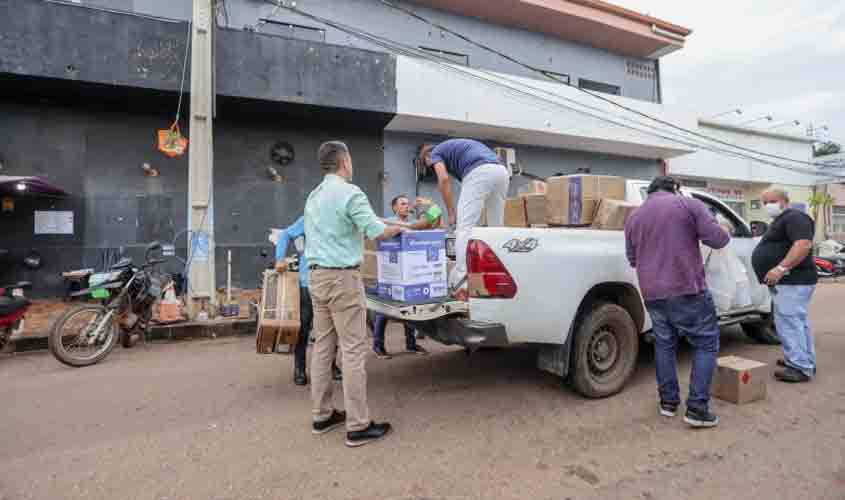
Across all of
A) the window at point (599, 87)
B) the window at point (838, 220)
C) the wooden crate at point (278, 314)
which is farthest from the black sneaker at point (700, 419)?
the window at point (838, 220)

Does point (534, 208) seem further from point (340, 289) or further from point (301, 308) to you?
point (301, 308)

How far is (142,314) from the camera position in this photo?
Result: 5930 mm

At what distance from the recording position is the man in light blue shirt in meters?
2.93

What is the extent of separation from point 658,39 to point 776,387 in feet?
49.1

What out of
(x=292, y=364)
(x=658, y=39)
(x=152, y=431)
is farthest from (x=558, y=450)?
(x=658, y=39)

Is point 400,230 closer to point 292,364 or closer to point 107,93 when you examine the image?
point 292,364

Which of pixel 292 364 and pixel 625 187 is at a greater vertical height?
pixel 625 187

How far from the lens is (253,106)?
9805 mm

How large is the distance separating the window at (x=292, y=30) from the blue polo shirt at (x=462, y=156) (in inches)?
319

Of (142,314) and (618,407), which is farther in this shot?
(142,314)

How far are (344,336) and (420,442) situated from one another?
0.85 metres

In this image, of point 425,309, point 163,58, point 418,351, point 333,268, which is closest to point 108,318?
point 418,351

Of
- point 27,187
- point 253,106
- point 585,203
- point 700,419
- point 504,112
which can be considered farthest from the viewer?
point 504,112

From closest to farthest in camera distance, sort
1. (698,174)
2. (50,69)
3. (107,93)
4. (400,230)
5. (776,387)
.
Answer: (400,230) < (776,387) < (50,69) < (107,93) < (698,174)
